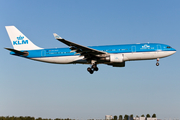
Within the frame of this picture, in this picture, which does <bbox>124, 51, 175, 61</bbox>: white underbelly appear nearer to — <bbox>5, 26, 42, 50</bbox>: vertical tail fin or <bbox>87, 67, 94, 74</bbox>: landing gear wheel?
<bbox>87, 67, 94, 74</bbox>: landing gear wheel

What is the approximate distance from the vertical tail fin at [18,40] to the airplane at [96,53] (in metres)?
0.90

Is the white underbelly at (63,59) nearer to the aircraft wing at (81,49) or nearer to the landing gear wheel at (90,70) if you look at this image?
the aircraft wing at (81,49)

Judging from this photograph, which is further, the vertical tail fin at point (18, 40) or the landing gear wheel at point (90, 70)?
the vertical tail fin at point (18, 40)

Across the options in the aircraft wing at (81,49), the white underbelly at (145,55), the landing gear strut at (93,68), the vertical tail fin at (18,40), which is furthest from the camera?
the vertical tail fin at (18,40)

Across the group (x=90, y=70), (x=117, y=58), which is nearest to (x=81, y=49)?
(x=90, y=70)

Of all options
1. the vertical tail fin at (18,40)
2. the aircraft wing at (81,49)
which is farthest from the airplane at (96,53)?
the vertical tail fin at (18,40)

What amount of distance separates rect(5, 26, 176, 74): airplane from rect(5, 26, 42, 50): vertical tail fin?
90 centimetres

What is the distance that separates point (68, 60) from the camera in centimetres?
3800

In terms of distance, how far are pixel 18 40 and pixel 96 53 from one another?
15.6 meters

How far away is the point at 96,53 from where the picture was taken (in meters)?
35.8

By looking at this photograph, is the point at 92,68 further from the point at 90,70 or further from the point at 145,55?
the point at 145,55

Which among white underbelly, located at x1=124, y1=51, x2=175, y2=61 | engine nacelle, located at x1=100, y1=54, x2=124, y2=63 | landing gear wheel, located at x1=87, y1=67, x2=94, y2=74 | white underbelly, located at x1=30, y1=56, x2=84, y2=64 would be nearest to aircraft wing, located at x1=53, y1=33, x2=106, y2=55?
engine nacelle, located at x1=100, y1=54, x2=124, y2=63

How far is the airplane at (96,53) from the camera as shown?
3541cm

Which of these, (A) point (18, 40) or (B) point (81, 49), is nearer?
(B) point (81, 49)
